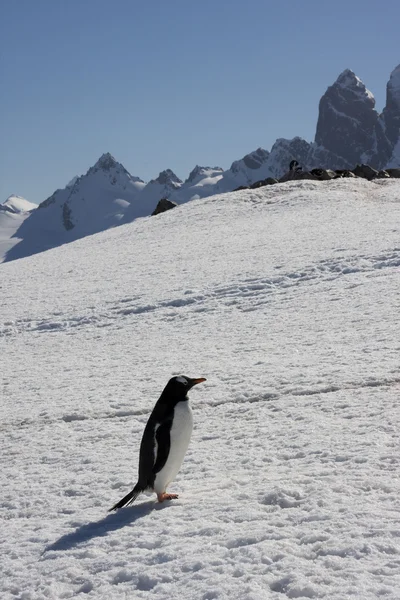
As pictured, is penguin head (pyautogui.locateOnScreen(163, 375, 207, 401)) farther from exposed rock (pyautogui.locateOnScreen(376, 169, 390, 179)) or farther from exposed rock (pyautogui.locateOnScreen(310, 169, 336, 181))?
exposed rock (pyautogui.locateOnScreen(376, 169, 390, 179))

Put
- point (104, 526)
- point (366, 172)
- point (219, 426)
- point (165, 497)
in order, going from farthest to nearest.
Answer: point (366, 172), point (219, 426), point (165, 497), point (104, 526)

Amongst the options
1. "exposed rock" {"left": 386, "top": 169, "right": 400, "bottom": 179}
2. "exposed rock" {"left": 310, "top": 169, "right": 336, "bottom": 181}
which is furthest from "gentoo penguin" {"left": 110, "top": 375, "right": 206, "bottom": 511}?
"exposed rock" {"left": 386, "top": 169, "right": 400, "bottom": 179}

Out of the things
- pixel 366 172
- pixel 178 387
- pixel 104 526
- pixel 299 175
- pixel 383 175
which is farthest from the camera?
pixel 366 172

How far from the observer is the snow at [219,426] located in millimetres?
3953

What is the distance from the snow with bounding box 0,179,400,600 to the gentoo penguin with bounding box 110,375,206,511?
0.66 ft

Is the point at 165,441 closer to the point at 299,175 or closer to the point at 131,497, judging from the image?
the point at 131,497

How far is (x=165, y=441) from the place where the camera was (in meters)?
4.89

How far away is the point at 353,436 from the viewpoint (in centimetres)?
594

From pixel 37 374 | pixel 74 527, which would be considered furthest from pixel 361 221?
pixel 74 527

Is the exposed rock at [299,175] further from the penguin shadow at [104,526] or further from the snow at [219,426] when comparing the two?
the penguin shadow at [104,526]

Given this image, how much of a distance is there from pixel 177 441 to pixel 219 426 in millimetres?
2156

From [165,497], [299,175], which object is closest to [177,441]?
[165,497]

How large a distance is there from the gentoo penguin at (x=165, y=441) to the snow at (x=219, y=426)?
0.20 metres

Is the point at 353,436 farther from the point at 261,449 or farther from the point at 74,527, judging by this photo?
the point at 74,527
